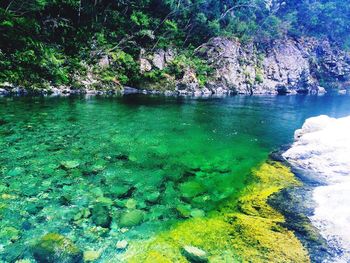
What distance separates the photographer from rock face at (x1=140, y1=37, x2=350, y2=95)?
1299 inches

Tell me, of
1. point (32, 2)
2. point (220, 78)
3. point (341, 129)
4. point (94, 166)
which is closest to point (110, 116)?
point (94, 166)

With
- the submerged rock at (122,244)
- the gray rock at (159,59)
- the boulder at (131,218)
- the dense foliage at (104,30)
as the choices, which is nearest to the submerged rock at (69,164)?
the boulder at (131,218)

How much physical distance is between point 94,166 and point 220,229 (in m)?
3.45

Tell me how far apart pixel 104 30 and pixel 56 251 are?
1141 inches

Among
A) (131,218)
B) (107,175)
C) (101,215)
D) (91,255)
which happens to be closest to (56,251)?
(91,255)

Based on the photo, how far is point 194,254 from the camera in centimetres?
343

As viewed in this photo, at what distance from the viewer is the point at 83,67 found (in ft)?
80.1

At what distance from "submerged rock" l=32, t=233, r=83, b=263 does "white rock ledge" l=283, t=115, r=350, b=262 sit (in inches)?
132

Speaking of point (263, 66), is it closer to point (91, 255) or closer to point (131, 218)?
point (131, 218)

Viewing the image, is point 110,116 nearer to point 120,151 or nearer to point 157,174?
point 120,151

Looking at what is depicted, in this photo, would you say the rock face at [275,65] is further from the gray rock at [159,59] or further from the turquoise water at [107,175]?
the turquoise water at [107,175]

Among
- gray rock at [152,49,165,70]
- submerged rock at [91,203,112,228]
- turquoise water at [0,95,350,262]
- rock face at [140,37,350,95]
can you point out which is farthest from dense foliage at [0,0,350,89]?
submerged rock at [91,203,112,228]

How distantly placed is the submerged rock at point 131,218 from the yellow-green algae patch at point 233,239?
0.46 m

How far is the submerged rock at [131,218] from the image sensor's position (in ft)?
13.3
